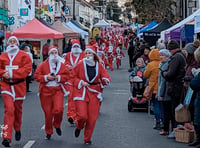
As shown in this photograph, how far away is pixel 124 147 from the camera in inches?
429

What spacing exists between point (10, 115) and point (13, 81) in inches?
26.4

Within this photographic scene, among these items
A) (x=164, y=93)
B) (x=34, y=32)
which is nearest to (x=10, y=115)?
(x=164, y=93)

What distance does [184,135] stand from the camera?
456 inches

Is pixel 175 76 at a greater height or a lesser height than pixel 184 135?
greater

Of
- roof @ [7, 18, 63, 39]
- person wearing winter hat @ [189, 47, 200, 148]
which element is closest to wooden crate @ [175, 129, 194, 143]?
person wearing winter hat @ [189, 47, 200, 148]

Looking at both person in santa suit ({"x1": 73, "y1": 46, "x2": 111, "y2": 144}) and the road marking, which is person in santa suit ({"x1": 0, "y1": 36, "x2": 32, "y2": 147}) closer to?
the road marking

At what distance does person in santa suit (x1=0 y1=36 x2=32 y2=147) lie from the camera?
35.2 feet

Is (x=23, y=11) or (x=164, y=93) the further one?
(x=23, y=11)

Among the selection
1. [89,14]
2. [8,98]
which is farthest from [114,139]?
[89,14]

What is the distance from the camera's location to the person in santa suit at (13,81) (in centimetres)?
1072

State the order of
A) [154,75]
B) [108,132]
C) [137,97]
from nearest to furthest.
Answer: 1. [108,132]
2. [154,75]
3. [137,97]

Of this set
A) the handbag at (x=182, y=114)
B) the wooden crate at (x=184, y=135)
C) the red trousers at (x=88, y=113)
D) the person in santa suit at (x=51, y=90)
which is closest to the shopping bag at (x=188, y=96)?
the handbag at (x=182, y=114)

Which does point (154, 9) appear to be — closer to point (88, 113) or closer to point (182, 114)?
point (182, 114)

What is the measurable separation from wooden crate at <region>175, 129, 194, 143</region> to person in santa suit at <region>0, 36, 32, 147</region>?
3.11 m
